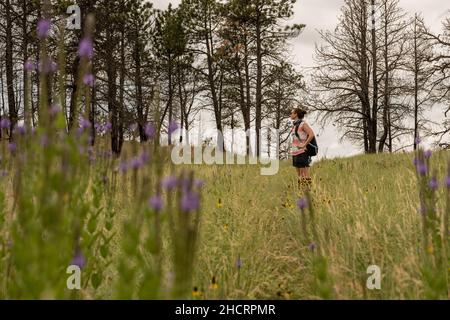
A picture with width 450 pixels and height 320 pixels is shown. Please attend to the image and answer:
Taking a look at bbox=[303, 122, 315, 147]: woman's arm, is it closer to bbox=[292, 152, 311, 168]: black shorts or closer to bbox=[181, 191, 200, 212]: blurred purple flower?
bbox=[292, 152, 311, 168]: black shorts

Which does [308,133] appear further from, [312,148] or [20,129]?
[20,129]

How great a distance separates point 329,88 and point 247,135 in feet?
15.0

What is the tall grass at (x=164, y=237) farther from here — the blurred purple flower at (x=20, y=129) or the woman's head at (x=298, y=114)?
the woman's head at (x=298, y=114)

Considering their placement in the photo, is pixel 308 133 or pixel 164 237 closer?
pixel 164 237

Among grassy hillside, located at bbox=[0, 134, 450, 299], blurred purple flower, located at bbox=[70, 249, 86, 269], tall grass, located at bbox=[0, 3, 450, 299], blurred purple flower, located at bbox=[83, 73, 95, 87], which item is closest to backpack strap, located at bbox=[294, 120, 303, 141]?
grassy hillside, located at bbox=[0, 134, 450, 299]

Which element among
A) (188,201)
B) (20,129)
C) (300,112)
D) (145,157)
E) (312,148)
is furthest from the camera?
(300,112)

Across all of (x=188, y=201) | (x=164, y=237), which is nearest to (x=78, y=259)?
(x=188, y=201)

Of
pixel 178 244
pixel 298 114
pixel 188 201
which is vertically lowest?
pixel 178 244

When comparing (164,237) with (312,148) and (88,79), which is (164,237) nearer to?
(88,79)

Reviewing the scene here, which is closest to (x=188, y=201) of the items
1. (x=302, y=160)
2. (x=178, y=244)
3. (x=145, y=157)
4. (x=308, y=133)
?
(x=178, y=244)

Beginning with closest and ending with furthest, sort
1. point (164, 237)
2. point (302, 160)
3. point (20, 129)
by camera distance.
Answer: point (20, 129), point (164, 237), point (302, 160)

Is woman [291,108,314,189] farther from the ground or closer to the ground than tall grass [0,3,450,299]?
farther from the ground

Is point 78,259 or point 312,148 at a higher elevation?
point 312,148
